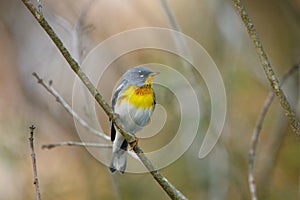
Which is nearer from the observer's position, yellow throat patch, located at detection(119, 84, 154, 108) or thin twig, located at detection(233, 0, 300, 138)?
thin twig, located at detection(233, 0, 300, 138)

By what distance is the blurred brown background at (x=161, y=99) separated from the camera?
379 cm

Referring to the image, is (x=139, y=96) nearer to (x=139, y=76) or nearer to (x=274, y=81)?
(x=139, y=76)

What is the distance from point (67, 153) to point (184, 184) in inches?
57.2

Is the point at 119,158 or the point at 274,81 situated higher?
the point at 119,158

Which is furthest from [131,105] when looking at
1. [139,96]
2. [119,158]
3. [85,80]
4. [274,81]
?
[274,81]

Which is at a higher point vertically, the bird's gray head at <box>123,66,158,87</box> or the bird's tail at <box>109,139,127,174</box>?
the bird's gray head at <box>123,66,158,87</box>

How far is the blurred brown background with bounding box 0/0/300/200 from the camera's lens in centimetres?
379

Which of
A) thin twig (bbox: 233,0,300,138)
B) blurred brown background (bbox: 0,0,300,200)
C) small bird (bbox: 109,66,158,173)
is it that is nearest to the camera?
thin twig (bbox: 233,0,300,138)

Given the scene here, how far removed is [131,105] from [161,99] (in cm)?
78

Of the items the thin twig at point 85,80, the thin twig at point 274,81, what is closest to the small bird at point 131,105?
the thin twig at point 85,80

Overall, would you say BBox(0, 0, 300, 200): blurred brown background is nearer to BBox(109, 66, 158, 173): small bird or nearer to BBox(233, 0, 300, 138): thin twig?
BBox(109, 66, 158, 173): small bird

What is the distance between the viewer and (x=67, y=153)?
5.35m

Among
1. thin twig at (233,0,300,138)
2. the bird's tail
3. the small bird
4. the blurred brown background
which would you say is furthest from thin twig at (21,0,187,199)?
the blurred brown background

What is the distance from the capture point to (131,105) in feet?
8.89
